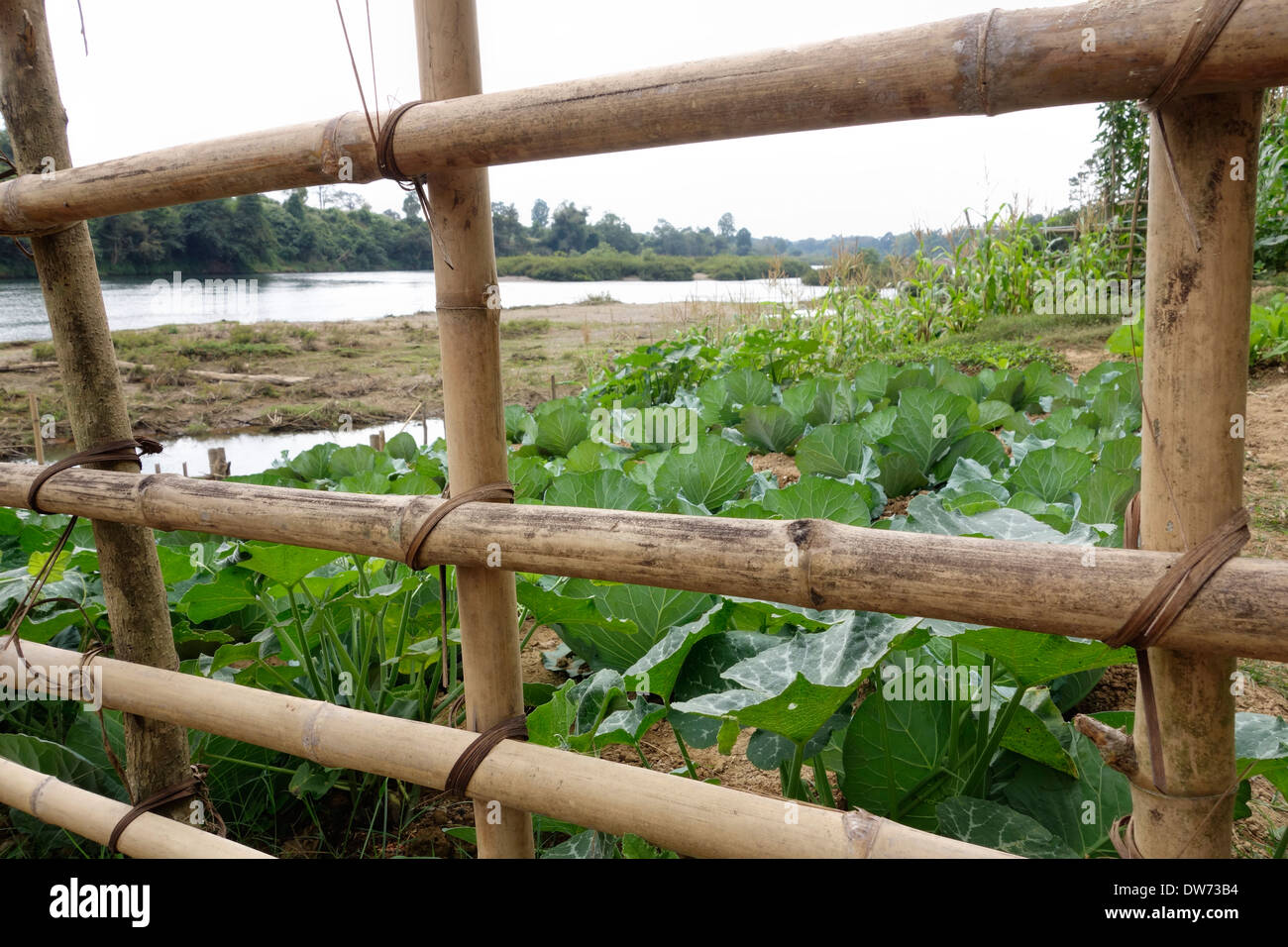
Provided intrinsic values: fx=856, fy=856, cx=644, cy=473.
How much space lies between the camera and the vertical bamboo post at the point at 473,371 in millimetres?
928

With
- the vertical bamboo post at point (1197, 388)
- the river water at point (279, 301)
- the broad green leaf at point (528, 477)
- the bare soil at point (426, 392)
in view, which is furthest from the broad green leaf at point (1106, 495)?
the river water at point (279, 301)

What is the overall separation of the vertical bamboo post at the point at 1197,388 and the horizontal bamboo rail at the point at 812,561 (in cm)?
6

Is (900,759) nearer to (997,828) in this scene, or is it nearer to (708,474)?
(997,828)

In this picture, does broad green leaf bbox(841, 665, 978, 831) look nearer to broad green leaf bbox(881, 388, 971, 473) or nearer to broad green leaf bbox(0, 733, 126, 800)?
broad green leaf bbox(881, 388, 971, 473)

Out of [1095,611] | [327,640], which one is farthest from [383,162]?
[327,640]

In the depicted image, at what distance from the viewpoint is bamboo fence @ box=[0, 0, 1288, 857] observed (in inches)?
24.0

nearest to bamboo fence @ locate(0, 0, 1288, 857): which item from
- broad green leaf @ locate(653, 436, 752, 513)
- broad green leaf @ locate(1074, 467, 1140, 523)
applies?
broad green leaf @ locate(1074, 467, 1140, 523)

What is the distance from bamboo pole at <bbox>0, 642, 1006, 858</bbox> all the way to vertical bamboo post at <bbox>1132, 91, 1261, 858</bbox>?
0.58ft

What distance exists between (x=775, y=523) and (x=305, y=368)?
49.9 ft

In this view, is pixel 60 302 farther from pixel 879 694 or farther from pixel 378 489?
pixel 879 694

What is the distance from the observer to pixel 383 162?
881 mm

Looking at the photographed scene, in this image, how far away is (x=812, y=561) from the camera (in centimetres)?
73

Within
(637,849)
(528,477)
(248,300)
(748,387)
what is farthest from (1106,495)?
(248,300)

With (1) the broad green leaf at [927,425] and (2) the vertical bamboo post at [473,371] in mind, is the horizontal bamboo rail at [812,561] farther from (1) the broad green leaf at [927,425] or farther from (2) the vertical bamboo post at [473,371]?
(1) the broad green leaf at [927,425]
